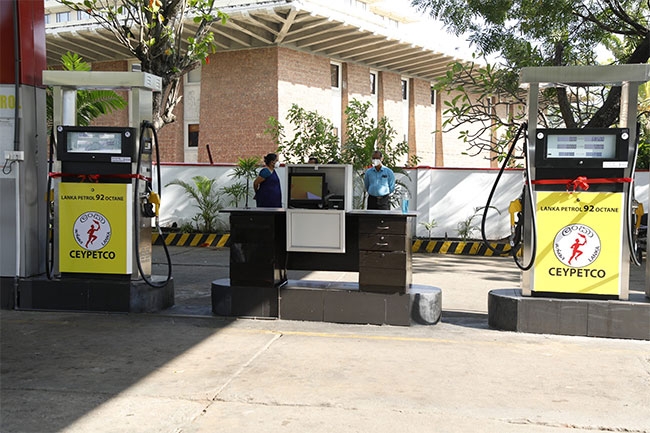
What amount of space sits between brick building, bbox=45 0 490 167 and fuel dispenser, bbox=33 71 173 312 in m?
13.5

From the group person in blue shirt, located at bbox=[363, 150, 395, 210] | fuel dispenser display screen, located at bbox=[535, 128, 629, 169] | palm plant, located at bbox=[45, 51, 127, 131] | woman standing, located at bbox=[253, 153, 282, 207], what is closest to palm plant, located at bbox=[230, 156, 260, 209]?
palm plant, located at bbox=[45, 51, 127, 131]

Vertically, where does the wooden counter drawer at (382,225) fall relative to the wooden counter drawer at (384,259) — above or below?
above

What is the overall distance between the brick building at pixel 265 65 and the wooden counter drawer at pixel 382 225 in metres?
14.3

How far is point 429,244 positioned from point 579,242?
845cm

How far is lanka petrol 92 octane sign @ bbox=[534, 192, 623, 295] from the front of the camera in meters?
6.84

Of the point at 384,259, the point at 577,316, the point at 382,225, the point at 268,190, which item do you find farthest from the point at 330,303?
the point at 268,190

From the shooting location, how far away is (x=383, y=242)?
7.31 metres

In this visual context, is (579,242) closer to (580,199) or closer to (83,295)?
(580,199)

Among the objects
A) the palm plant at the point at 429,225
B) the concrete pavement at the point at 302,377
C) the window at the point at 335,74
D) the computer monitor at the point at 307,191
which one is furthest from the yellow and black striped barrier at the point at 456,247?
the window at the point at 335,74

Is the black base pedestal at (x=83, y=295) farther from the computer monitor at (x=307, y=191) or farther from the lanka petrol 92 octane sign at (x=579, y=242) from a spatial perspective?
the lanka petrol 92 octane sign at (x=579, y=242)

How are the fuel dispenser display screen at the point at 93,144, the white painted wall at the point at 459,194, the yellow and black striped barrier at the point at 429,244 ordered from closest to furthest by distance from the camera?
the fuel dispenser display screen at the point at 93,144 → the yellow and black striped barrier at the point at 429,244 → the white painted wall at the point at 459,194

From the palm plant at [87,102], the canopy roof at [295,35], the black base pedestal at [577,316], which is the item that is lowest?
the black base pedestal at [577,316]

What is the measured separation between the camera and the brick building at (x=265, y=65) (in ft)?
72.4

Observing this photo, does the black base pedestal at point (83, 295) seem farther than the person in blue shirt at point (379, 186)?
No
